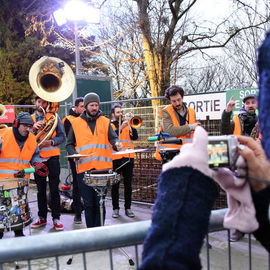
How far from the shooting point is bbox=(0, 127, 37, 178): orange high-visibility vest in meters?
4.05

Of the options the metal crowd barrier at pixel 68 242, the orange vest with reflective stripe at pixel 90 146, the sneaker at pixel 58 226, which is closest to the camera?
the metal crowd barrier at pixel 68 242

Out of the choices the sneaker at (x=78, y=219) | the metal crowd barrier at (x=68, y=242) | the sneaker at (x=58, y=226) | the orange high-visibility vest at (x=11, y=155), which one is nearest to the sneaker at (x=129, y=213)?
the sneaker at (x=78, y=219)

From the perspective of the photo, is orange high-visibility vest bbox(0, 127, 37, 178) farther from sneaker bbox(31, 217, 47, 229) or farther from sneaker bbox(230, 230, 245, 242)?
sneaker bbox(230, 230, 245, 242)

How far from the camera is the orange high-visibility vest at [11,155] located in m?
4.05

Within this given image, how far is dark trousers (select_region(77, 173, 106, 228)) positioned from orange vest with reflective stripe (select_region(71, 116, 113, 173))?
206 millimetres

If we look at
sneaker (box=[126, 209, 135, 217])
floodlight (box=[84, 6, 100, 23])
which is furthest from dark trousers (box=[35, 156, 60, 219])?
floodlight (box=[84, 6, 100, 23])

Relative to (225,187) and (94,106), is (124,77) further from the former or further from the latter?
(225,187)

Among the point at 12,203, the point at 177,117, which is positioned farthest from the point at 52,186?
the point at 177,117

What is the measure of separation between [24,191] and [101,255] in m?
1.28

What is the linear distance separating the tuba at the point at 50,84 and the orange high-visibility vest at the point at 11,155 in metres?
0.79

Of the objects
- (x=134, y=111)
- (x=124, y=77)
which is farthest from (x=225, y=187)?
(x=124, y=77)

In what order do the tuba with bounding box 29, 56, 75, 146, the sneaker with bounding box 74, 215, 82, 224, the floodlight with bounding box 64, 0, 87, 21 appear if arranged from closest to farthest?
the tuba with bounding box 29, 56, 75, 146, the sneaker with bounding box 74, 215, 82, 224, the floodlight with bounding box 64, 0, 87, 21

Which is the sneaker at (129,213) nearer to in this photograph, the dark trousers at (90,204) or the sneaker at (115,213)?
the sneaker at (115,213)

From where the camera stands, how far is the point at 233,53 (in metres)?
13.1
